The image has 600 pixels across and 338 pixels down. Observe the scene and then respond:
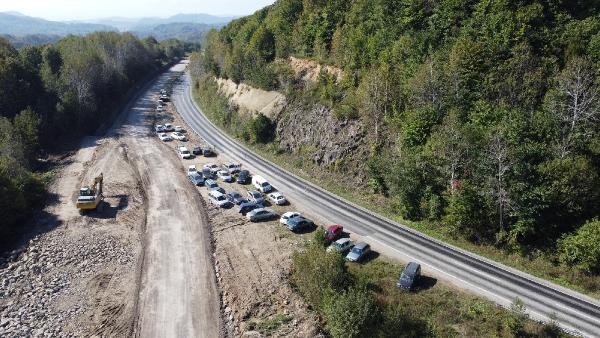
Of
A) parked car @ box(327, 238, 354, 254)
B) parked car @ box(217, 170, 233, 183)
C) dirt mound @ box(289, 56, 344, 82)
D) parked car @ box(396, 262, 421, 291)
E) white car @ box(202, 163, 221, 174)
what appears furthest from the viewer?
dirt mound @ box(289, 56, 344, 82)

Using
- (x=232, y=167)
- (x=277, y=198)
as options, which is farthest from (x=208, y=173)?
(x=277, y=198)

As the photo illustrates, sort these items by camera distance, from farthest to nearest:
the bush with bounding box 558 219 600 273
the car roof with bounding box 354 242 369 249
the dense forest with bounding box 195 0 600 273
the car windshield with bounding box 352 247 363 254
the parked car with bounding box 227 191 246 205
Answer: the parked car with bounding box 227 191 246 205, the car roof with bounding box 354 242 369 249, the car windshield with bounding box 352 247 363 254, the dense forest with bounding box 195 0 600 273, the bush with bounding box 558 219 600 273

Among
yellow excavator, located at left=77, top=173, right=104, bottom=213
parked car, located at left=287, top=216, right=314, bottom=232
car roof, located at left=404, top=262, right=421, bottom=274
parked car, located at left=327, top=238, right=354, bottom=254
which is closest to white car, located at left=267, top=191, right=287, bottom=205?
parked car, located at left=287, top=216, right=314, bottom=232

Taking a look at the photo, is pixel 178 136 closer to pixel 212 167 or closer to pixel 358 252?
pixel 212 167

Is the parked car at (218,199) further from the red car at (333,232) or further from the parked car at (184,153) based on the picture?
the parked car at (184,153)

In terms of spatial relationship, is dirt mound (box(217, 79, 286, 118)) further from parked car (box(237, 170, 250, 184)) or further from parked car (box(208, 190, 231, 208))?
parked car (box(208, 190, 231, 208))

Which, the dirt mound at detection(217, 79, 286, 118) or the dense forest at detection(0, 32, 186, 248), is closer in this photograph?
the dense forest at detection(0, 32, 186, 248)
